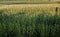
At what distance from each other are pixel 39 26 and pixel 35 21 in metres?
0.79

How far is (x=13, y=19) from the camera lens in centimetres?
1005

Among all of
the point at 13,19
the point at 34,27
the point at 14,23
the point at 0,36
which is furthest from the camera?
the point at 13,19

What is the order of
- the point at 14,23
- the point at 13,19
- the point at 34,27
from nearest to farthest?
the point at 34,27 → the point at 14,23 → the point at 13,19

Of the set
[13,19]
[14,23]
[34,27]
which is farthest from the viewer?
[13,19]

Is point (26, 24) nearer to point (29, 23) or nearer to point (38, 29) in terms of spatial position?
point (29, 23)

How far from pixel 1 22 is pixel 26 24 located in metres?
1.08

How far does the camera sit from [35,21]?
9.67m

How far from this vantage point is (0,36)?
8.22 metres

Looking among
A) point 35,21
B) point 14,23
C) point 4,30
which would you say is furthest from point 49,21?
point 4,30

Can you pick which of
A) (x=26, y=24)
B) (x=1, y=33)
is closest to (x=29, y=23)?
(x=26, y=24)

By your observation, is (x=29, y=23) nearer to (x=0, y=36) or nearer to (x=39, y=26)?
(x=39, y=26)

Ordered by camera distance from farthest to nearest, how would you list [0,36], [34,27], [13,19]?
[13,19], [34,27], [0,36]

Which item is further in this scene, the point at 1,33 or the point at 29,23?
the point at 29,23

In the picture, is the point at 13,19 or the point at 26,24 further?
the point at 13,19
